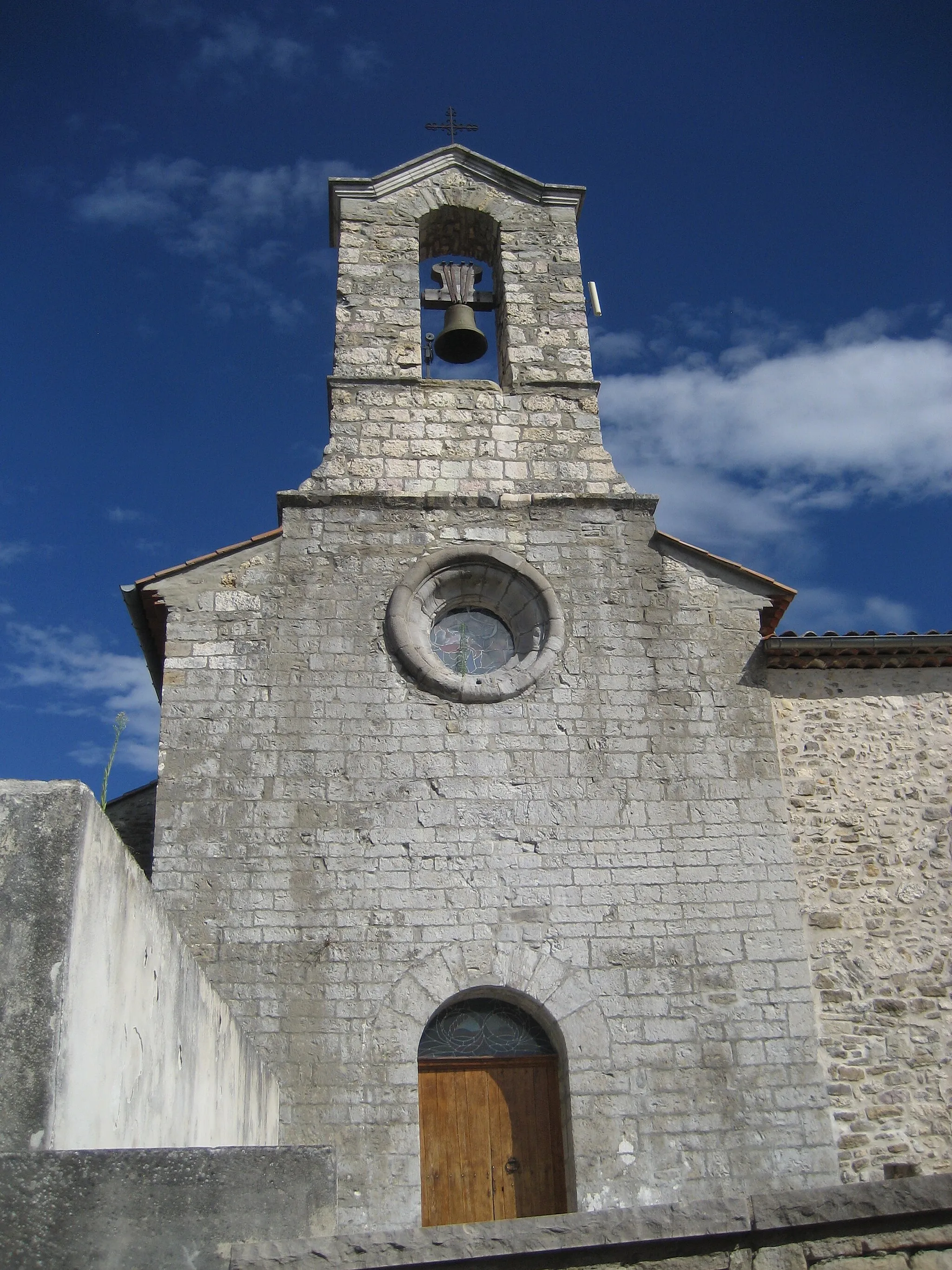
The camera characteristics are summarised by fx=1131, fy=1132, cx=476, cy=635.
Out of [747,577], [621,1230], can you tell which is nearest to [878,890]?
[747,577]

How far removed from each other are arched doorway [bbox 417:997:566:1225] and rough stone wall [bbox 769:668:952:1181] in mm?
1843

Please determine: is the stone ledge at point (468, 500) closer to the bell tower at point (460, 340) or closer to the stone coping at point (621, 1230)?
the bell tower at point (460, 340)

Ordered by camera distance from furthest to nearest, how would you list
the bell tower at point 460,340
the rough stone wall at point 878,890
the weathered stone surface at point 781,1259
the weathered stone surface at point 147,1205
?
the bell tower at point 460,340 < the rough stone wall at point 878,890 < the weathered stone surface at point 781,1259 < the weathered stone surface at point 147,1205

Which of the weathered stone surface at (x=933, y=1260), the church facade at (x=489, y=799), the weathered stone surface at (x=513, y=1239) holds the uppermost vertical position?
the church facade at (x=489, y=799)

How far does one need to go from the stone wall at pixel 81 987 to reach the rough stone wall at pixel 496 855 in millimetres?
2124

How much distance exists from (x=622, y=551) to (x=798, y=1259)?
19.6 feet

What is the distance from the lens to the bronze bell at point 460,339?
9.88 meters

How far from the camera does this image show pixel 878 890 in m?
7.96

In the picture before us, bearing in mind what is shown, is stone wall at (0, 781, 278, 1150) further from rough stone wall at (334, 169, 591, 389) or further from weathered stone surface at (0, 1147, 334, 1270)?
rough stone wall at (334, 169, 591, 389)

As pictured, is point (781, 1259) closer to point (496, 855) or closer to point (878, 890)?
point (496, 855)

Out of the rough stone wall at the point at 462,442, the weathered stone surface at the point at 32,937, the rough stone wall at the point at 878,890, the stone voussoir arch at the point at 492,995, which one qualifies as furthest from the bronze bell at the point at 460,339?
the weathered stone surface at the point at 32,937

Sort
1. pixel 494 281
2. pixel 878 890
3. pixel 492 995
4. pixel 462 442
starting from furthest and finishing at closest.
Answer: pixel 494 281 < pixel 462 442 < pixel 878 890 < pixel 492 995

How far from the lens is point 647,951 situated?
7434 millimetres

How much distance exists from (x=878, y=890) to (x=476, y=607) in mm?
3559
